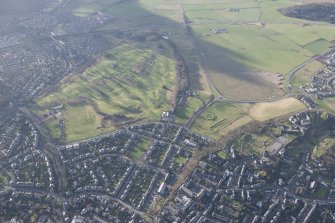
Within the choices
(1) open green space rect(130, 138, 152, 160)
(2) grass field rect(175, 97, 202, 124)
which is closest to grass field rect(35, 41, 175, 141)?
(2) grass field rect(175, 97, 202, 124)

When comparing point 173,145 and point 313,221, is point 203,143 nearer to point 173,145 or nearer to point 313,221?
point 173,145

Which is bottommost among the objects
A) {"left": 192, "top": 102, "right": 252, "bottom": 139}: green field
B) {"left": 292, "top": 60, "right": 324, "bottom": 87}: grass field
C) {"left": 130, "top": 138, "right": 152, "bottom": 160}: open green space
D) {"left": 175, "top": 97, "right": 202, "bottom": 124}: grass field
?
{"left": 130, "top": 138, "right": 152, "bottom": 160}: open green space

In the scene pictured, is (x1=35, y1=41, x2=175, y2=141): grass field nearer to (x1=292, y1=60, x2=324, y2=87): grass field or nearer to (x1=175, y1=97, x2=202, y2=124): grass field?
(x1=175, y1=97, x2=202, y2=124): grass field

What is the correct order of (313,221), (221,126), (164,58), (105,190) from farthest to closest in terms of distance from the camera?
(164,58), (221,126), (105,190), (313,221)

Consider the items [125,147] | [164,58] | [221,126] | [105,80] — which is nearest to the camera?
[125,147]

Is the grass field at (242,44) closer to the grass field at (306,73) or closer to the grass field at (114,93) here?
the grass field at (306,73)

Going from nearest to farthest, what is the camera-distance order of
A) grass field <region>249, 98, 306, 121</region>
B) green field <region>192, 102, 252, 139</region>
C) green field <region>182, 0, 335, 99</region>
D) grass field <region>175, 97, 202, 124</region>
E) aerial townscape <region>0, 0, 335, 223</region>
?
aerial townscape <region>0, 0, 335, 223</region>, green field <region>192, 102, 252, 139</region>, grass field <region>175, 97, 202, 124</region>, grass field <region>249, 98, 306, 121</region>, green field <region>182, 0, 335, 99</region>

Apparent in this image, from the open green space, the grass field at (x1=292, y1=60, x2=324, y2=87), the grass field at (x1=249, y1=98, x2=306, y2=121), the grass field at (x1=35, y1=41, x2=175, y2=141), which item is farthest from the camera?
the grass field at (x1=292, y1=60, x2=324, y2=87)

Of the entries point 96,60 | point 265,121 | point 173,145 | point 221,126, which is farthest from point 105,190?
point 96,60
